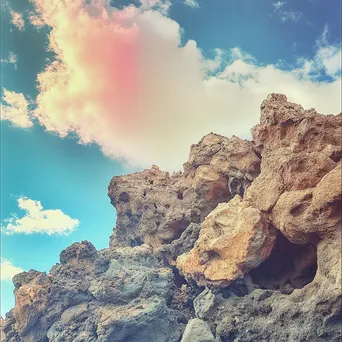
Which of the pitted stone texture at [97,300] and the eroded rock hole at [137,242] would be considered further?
the eroded rock hole at [137,242]

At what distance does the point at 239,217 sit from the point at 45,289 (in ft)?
51.9

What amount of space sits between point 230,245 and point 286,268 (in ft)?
12.4

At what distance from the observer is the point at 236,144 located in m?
23.6

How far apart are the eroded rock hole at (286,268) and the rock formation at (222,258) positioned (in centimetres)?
6

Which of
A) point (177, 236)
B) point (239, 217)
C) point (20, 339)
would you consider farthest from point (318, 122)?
point (20, 339)

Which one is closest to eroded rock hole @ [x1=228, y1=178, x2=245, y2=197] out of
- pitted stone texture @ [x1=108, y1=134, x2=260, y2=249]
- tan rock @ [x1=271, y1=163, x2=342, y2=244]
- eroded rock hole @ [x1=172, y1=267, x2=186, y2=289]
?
pitted stone texture @ [x1=108, y1=134, x2=260, y2=249]

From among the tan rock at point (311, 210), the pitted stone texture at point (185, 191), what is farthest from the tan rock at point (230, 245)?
the pitted stone texture at point (185, 191)

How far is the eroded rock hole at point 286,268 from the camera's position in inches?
693

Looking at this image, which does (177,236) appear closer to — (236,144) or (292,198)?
(236,144)

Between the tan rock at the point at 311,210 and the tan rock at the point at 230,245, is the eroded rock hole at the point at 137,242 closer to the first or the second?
the tan rock at the point at 230,245

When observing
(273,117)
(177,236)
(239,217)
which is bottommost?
(239,217)

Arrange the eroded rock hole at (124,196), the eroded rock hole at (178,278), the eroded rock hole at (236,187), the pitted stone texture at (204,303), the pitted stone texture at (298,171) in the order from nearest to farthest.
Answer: the pitted stone texture at (298,171), the pitted stone texture at (204,303), the eroded rock hole at (236,187), the eroded rock hole at (178,278), the eroded rock hole at (124,196)

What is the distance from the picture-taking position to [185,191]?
27.5m

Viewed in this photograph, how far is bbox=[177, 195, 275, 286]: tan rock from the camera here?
57.6ft
